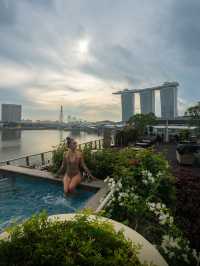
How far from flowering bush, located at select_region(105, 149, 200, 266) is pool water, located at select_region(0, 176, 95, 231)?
1.58m

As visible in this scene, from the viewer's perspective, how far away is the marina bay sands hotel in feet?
284

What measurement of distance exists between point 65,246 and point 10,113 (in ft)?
406

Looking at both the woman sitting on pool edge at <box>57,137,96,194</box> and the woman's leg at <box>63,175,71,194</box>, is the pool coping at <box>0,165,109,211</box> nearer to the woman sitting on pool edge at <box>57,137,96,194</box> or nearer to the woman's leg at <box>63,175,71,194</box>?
the woman sitting on pool edge at <box>57,137,96,194</box>

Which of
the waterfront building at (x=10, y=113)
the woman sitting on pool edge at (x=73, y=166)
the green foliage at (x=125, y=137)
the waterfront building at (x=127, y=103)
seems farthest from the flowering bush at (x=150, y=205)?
the waterfront building at (x=127, y=103)

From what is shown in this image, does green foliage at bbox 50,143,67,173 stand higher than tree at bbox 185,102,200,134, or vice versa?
tree at bbox 185,102,200,134

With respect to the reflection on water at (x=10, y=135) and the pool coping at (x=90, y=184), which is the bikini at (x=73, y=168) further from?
the reflection on water at (x=10, y=135)

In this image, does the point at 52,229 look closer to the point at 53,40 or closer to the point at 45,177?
the point at 45,177

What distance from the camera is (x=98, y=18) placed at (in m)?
8.05

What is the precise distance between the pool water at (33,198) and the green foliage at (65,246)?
354 centimetres

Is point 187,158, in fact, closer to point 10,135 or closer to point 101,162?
point 101,162

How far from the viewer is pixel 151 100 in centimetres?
12144

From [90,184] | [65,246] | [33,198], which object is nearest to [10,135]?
[33,198]

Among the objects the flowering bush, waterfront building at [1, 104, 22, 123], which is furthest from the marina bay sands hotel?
the flowering bush

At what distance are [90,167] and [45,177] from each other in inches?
52.8
